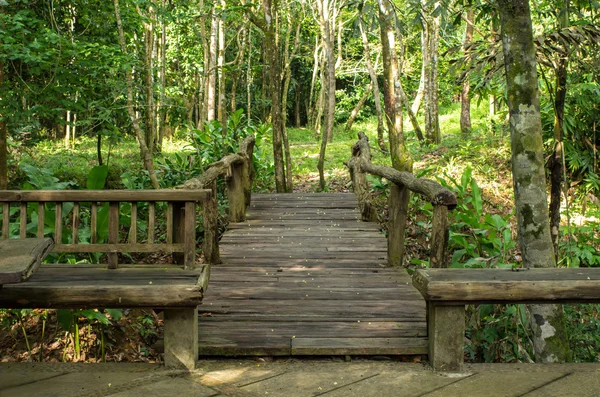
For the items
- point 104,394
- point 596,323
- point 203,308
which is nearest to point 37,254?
point 104,394

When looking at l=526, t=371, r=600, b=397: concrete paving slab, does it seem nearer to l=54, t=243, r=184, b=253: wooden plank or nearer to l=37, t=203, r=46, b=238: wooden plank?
l=54, t=243, r=184, b=253: wooden plank

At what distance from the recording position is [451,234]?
7.11m

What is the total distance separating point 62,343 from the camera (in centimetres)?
529

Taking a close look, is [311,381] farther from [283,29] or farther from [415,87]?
[415,87]

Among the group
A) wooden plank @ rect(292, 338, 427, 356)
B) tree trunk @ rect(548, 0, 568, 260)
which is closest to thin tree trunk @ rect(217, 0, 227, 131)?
→ tree trunk @ rect(548, 0, 568, 260)

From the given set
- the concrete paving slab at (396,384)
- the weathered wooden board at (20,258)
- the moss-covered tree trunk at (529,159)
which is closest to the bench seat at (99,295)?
the weathered wooden board at (20,258)

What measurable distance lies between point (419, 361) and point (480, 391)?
0.80m

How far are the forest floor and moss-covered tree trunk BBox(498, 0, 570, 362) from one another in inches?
12.6

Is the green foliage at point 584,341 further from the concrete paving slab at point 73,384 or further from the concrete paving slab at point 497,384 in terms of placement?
the concrete paving slab at point 73,384

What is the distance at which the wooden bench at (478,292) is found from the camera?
3586 mm

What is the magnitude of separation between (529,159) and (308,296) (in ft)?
7.17

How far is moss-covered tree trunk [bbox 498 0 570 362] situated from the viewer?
14.3 feet

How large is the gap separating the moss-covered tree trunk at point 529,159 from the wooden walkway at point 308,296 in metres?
0.92

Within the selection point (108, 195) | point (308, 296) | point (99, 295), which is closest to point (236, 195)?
point (308, 296)
